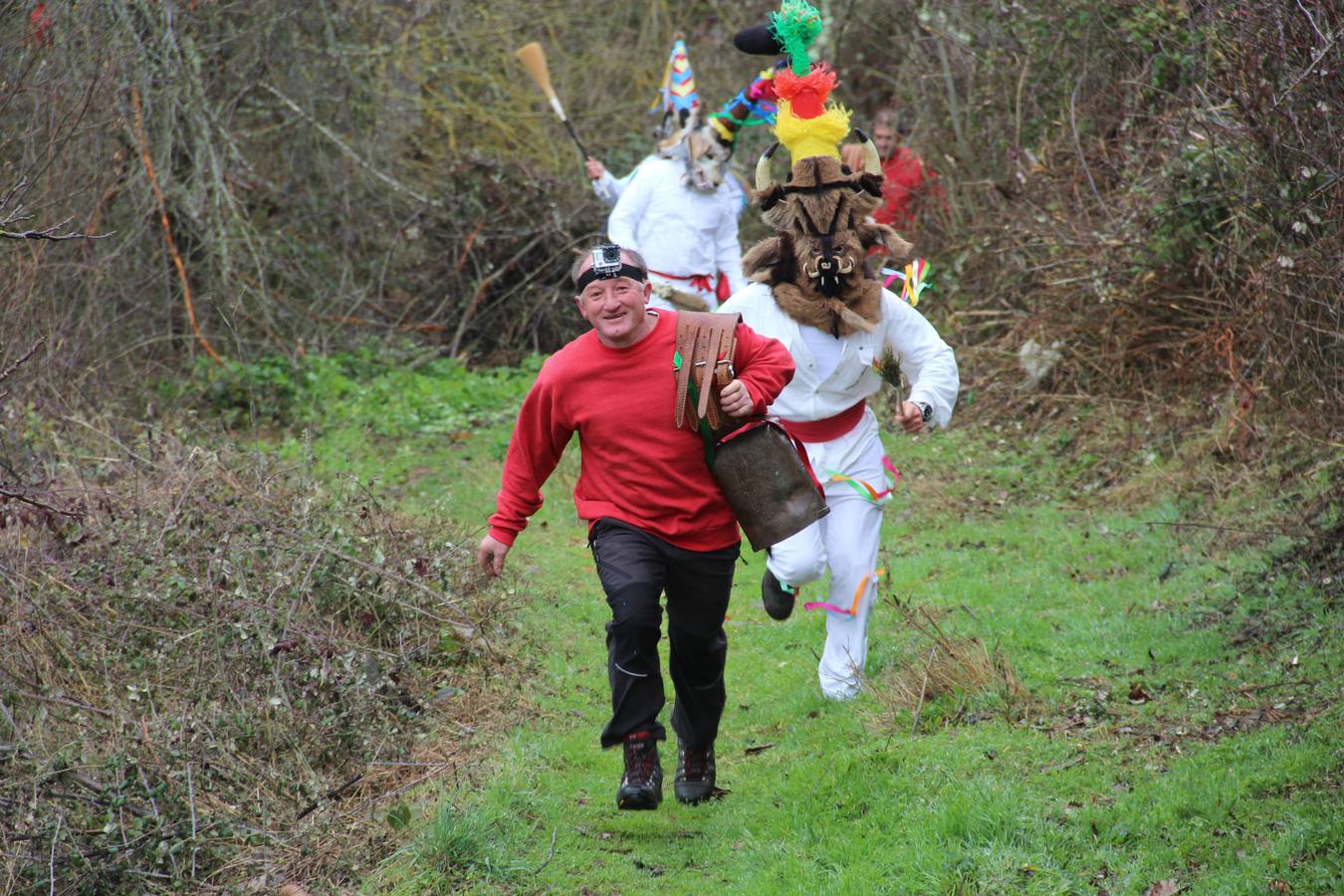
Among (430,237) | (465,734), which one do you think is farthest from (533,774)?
(430,237)

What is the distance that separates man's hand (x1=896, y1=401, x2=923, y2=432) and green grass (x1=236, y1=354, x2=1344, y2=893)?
0.97 meters

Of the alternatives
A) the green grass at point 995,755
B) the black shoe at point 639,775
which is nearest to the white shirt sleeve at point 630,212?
the green grass at point 995,755

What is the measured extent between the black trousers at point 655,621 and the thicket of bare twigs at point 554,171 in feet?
7.92

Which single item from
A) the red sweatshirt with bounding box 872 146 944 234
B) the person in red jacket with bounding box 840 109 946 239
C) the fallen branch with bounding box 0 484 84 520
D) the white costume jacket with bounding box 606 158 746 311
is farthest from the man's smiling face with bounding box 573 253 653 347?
the red sweatshirt with bounding box 872 146 944 234

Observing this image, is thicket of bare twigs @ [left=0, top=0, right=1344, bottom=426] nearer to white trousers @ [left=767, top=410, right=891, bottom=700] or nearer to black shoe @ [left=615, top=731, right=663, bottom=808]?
white trousers @ [left=767, top=410, right=891, bottom=700]

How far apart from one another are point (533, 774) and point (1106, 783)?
6.82 feet

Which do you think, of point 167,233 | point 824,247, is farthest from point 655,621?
point 167,233

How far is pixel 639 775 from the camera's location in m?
5.14

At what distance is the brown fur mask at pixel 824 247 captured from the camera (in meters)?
6.00

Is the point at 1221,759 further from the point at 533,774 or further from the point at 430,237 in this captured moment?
the point at 430,237

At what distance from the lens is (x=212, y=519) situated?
256 inches

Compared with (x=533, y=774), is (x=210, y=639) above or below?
above

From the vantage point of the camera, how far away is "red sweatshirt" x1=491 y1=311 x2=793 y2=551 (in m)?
4.95

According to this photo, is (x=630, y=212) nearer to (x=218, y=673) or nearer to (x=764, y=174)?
(x=764, y=174)
